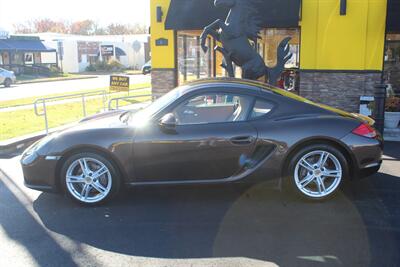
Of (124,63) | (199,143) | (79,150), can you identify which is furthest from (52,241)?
(124,63)

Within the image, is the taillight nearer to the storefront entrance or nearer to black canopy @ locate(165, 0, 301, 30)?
black canopy @ locate(165, 0, 301, 30)

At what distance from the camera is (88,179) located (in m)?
4.92

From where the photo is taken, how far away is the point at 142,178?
4.89 meters

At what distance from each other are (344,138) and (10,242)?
3.58m

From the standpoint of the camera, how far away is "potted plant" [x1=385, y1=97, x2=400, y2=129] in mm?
8906

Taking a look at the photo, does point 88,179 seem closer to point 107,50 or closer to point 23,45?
point 23,45

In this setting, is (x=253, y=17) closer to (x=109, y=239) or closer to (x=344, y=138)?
(x=344, y=138)

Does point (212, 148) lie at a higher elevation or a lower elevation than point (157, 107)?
lower

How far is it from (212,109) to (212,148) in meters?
0.57

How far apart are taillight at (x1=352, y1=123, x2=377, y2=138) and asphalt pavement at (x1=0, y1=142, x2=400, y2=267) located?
2.46ft

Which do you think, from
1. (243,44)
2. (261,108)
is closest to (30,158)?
(261,108)

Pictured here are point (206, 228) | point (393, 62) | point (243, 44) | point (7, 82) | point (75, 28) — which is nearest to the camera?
point (206, 228)

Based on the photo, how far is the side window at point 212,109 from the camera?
4930 mm

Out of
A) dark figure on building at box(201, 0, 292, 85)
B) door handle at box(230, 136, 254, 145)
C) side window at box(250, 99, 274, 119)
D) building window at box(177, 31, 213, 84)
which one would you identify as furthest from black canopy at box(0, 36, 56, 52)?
door handle at box(230, 136, 254, 145)
